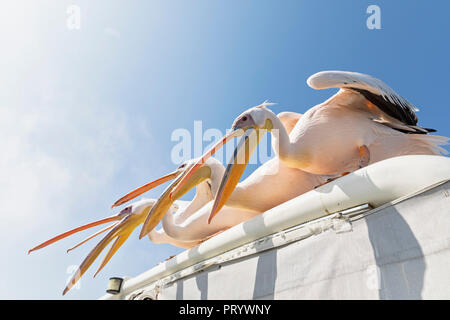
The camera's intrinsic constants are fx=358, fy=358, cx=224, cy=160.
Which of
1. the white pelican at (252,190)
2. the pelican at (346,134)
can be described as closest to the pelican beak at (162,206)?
the white pelican at (252,190)

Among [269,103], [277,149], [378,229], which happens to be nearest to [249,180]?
[277,149]

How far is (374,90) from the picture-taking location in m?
4.32

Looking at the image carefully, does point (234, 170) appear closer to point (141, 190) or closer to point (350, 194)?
point (350, 194)

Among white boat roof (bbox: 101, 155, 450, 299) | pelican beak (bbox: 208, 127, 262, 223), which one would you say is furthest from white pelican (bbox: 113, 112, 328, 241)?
white boat roof (bbox: 101, 155, 450, 299)

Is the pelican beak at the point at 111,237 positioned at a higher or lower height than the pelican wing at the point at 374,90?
lower

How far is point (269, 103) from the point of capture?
5199mm

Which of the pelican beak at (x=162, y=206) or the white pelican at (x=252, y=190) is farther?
the white pelican at (x=252, y=190)

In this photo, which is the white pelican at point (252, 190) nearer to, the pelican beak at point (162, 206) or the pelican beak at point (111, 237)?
the pelican beak at point (162, 206)

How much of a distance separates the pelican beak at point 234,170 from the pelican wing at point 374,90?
111cm

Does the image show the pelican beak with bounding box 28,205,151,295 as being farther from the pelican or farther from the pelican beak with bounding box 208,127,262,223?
the pelican beak with bounding box 208,127,262,223

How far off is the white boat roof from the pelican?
629 mm

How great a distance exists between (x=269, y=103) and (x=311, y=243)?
8.64 ft

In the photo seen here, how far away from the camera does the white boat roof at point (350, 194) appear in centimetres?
275

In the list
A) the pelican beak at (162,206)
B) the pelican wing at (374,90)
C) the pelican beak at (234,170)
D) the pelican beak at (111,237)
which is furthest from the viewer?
the pelican beak at (111,237)
